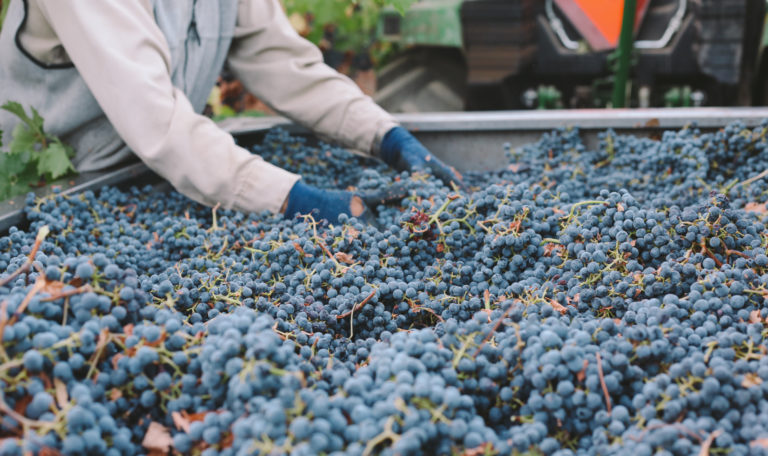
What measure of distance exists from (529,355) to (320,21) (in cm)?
377

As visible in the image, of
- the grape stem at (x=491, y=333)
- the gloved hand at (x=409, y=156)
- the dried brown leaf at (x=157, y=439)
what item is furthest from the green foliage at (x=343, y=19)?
the dried brown leaf at (x=157, y=439)

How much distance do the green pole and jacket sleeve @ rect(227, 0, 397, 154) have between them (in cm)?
110

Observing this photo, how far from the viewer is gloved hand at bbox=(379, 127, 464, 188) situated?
2.01 metres

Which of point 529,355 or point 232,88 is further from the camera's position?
point 232,88

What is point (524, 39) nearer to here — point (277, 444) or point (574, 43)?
point (574, 43)

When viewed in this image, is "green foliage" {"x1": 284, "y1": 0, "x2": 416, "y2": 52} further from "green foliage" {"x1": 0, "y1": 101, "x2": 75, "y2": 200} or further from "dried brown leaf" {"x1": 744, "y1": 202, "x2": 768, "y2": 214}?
"dried brown leaf" {"x1": 744, "y1": 202, "x2": 768, "y2": 214}

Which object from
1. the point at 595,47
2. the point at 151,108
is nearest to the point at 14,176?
the point at 151,108

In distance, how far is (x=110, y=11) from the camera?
1.73 m

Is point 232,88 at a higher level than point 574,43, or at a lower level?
lower

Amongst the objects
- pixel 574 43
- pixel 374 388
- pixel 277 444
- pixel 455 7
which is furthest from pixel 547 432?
pixel 455 7

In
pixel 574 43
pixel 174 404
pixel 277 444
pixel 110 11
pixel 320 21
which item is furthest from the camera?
pixel 320 21

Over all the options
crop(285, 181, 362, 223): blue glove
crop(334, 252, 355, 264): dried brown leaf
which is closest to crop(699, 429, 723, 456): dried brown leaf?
crop(334, 252, 355, 264): dried brown leaf

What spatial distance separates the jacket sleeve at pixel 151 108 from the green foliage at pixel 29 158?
25 cm

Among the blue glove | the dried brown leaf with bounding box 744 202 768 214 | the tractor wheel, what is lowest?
the tractor wheel
